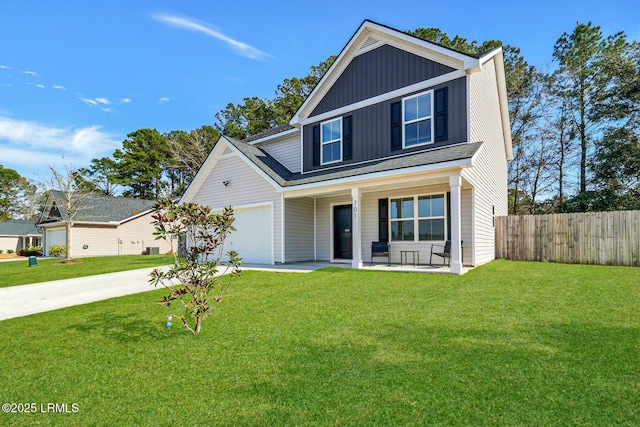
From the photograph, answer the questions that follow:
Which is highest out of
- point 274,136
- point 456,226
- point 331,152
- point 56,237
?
point 274,136

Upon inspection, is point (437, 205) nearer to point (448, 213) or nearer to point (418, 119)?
point (448, 213)

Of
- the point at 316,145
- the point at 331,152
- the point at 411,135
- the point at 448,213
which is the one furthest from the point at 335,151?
the point at 448,213

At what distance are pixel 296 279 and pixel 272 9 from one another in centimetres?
961

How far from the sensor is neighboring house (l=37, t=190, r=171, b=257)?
23469mm

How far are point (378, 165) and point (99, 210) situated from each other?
79.4ft

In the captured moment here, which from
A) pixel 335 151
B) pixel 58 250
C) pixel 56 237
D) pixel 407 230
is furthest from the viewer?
pixel 56 237

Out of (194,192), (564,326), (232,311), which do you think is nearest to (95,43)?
(194,192)

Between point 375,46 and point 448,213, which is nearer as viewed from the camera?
point 448,213

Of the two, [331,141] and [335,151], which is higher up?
[331,141]

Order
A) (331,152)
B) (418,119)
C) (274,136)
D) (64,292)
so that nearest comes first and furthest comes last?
(64,292)
(418,119)
(331,152)
(274,136)

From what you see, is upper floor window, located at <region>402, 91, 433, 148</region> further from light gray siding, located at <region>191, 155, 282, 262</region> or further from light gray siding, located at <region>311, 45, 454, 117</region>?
light gray siding, located at <region>191, 155, 282, 262</region>

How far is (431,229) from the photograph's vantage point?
10.1 metres

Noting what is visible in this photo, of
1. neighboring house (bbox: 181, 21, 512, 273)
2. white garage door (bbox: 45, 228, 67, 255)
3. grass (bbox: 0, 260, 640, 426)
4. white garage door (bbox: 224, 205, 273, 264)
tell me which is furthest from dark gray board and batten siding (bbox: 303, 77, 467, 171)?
white garage door (bbox: 45, 228, 67, 255)

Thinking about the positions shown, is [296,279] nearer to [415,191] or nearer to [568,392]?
[415,191]
